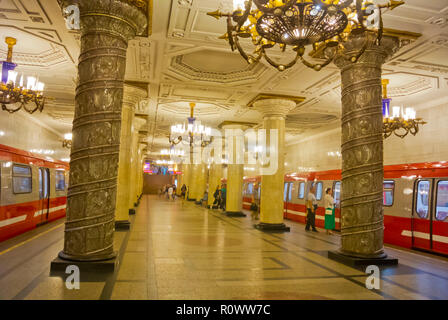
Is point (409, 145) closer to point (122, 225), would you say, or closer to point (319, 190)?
point (319, 190)

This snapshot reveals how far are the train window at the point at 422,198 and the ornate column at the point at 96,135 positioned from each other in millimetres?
7583

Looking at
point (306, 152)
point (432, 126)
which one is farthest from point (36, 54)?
point (306, 152)

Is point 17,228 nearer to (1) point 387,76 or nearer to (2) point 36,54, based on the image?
(2) point 36,54

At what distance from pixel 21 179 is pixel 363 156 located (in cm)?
904

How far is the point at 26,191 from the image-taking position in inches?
385

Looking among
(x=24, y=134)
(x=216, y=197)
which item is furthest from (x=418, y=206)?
(x=24, y=134)

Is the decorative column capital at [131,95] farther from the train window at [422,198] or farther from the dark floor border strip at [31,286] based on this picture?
the train window at [422,198]

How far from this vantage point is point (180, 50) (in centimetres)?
775

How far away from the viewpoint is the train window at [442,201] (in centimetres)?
789

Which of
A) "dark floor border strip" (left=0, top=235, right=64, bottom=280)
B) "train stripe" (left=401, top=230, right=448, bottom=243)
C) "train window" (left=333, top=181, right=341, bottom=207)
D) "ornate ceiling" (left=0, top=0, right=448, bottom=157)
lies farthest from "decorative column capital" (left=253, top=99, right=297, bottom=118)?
"dark floor border strip" (left=0, top=235, right=64, bottom=280)

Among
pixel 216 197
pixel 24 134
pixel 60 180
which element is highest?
pixel 24 134

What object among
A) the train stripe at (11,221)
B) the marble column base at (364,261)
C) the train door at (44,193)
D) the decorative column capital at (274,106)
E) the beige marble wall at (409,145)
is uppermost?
the decorative column capital at (274,106)

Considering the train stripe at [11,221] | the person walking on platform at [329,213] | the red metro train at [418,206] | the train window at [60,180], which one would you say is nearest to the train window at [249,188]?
the person walking on platform at [329,213]
